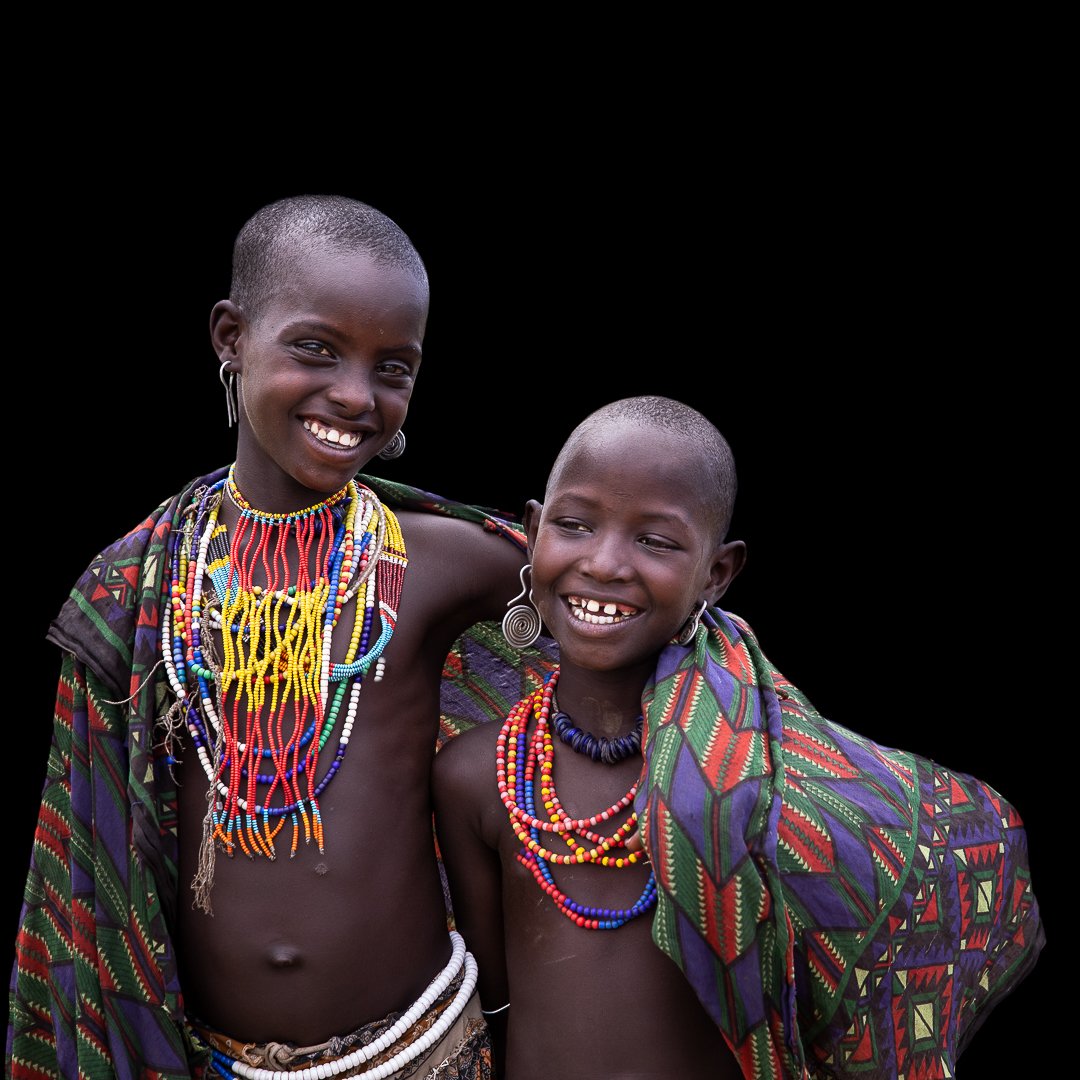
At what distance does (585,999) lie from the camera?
3059mm

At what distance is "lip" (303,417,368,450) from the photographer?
10.9 ft

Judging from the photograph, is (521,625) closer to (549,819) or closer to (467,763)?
(467,763)

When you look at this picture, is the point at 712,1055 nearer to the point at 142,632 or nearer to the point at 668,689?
the point at 668,689

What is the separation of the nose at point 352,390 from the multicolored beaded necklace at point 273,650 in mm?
310

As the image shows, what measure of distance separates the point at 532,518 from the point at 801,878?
95cm

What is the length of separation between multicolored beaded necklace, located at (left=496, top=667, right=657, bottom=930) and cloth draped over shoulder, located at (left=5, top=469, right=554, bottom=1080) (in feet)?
1.76

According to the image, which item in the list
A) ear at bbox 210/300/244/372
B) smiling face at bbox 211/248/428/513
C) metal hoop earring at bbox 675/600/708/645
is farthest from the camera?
ear at bbox 210/300/244/372

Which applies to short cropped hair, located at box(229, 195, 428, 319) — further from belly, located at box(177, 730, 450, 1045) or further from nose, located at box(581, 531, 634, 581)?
belly, located at box(177, 730, 450, 1045)

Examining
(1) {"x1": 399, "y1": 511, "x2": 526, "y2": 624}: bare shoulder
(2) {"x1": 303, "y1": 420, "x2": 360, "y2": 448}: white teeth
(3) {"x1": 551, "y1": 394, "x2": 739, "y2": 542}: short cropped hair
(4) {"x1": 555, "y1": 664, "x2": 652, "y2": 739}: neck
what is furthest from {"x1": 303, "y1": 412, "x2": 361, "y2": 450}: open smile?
(4) {"x1": 555, "y1": 664, "x2": 652, "y2": 739}: neck

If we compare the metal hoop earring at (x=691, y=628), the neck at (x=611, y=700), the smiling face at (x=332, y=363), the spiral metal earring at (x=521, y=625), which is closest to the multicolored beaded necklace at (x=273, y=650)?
the smiling face at (x=332, y=363)

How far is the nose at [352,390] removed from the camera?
326cm

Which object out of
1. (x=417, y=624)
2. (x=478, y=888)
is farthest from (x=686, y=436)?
(x=478, y=888)

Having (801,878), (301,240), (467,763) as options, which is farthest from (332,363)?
(801,878)

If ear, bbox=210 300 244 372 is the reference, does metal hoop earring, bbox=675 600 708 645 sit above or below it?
below
